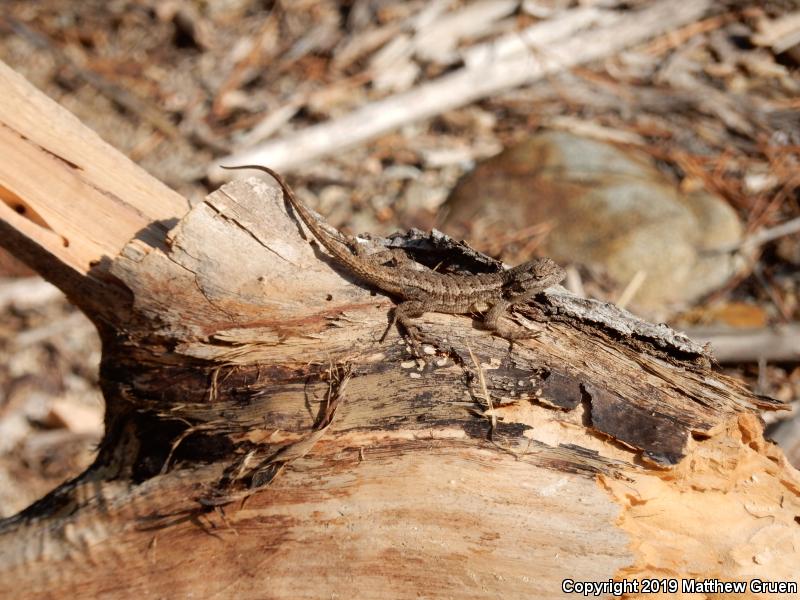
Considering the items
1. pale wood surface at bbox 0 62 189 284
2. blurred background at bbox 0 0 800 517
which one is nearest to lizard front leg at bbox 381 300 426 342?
pale wood surface at bbox 0 62 189 284

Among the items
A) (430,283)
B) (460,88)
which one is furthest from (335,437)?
(460,88)

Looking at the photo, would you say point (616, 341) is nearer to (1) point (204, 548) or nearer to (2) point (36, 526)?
(1) point (204, 548)

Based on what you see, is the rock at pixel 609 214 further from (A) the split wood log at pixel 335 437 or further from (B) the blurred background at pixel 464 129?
(A) the split wood log at pixel 335 437

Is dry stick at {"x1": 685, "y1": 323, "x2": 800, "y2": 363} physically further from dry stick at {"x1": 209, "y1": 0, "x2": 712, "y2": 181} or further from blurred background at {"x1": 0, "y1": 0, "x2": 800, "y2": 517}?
dry stick at {"x1": 209, "y1": 0, "x2": 712, "y2": 181}

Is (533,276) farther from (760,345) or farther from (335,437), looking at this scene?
(760,345)

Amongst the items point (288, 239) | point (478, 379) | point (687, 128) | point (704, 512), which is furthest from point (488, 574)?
point (687, 128)

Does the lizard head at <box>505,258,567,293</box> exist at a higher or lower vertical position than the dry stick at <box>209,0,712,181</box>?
lower

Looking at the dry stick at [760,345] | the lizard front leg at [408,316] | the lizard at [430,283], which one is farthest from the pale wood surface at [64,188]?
the dry stick at [760,345]
